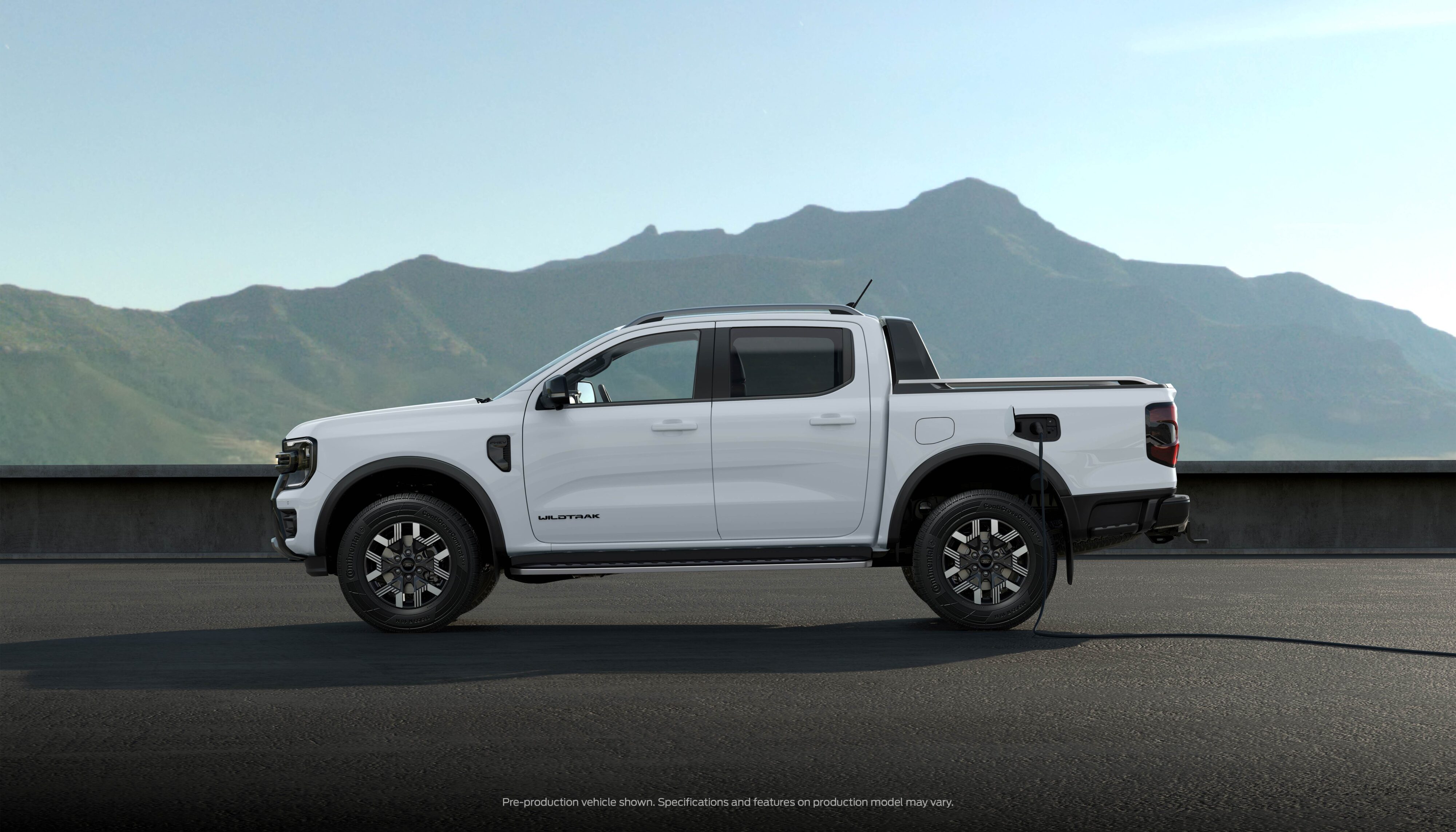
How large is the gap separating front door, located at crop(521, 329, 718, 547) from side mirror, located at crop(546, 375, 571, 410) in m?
0.07

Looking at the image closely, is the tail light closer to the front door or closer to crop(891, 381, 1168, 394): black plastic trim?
crop(891, 381, 1168, 394): black plastic trim

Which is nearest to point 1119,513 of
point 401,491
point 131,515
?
point 401,491

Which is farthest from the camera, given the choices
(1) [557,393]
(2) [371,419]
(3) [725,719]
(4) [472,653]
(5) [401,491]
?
(5) [401,491]

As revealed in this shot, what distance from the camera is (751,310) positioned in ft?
29.7

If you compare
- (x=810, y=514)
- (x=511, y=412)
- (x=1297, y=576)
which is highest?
(x=511, y=412)

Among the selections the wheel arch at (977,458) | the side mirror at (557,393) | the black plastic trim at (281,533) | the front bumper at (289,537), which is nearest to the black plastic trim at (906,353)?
the wheel arch at (977,458)

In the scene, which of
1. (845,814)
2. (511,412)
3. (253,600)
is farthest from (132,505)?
(845,814)

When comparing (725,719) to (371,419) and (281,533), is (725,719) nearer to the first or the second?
(371,419)

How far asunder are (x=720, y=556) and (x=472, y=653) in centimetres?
167

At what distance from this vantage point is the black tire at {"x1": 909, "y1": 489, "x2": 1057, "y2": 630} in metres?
8.72

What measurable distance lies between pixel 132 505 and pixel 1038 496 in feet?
36.8

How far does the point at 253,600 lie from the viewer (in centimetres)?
1108

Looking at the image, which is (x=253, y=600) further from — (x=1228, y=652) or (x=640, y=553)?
(x=1228, y=652)

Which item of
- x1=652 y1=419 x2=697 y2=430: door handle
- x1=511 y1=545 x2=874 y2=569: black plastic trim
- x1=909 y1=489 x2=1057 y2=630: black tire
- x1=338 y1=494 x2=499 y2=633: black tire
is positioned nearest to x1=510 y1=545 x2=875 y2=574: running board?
x1=511 y1=545 x2=874 y2=569: black plastic trim
